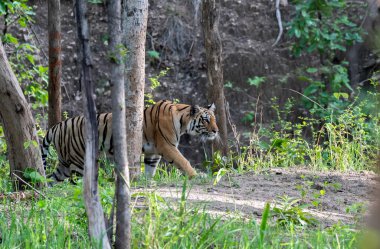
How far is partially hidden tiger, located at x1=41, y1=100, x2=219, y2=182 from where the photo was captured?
8766 mm

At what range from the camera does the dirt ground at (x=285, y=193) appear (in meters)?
4.25

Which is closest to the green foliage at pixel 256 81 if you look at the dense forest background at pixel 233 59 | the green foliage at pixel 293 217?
the dense forest background at pixel 233 59

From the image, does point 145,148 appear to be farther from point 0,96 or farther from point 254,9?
point 254,9

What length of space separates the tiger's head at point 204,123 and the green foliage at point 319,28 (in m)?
3.59

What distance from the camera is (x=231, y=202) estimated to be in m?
4.48

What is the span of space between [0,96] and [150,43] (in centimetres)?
927

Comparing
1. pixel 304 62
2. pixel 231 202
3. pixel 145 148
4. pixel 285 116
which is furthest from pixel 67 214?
pixel 304 62

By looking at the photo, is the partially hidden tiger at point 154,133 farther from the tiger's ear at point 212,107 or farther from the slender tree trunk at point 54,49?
the slender tree trunk at point 54,49

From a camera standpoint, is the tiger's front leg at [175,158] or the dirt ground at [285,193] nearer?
the dirt ground at [285,193]

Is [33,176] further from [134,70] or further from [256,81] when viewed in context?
[256,81]

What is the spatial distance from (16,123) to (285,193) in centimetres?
219

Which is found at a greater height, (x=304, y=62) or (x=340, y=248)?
(x=304, y=62)

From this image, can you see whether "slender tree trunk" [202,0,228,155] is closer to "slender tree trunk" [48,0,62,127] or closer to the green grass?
"slender tree trunk" [48,0,62,127]

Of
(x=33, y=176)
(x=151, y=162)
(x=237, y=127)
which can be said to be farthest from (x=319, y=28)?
(x=33, y=176)
